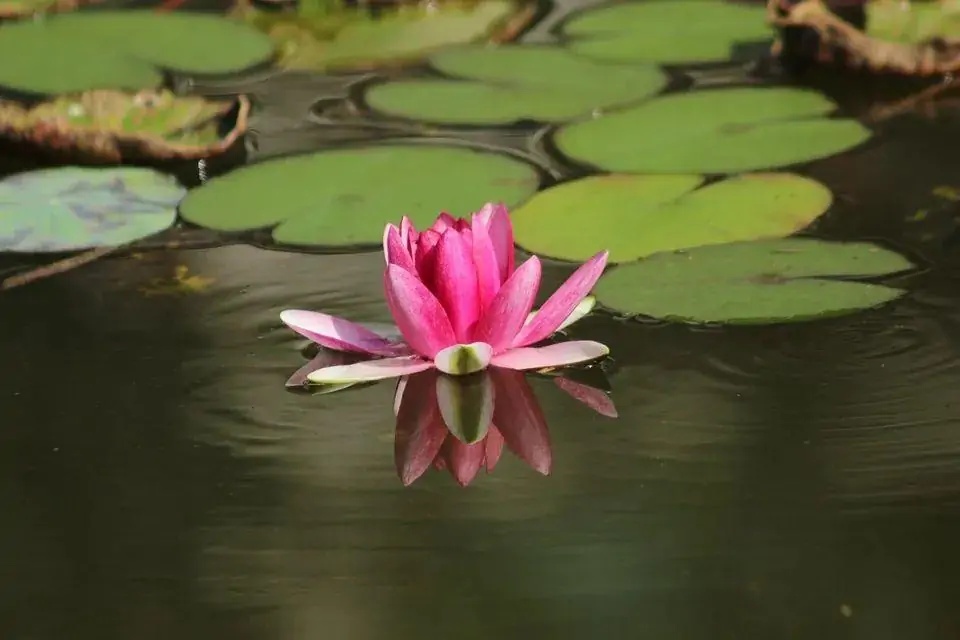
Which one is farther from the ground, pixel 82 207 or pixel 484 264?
pixel 484 264

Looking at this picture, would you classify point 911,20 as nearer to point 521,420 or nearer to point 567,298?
point 567,298

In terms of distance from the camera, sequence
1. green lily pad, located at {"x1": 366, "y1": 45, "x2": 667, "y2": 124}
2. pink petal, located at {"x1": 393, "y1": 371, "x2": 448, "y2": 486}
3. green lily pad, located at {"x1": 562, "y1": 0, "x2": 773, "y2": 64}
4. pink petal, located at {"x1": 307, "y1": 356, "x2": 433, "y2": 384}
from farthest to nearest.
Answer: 1. green lily pad, located at {"x1": 562, "y1": 0, "x2": 773, "y2": 64}
2. green lily pad, located at {"x1": 366, "y1": 45, "x2": 667, "y2": 124}
3. pink petal, located at {"x1": 307, "y1": 356, "x2": 433, "y2": 384}
4. pink petal, located at {"x1": 393, "y1": 371, "x2": 448, "y2": 486}

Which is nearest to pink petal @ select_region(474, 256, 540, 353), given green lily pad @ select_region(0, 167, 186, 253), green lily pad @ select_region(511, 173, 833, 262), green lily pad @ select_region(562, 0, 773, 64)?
green lily pad @ select_region(511, 173, 833, 262)

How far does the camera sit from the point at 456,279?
3.60 ft

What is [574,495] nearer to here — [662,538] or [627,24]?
[662,538]

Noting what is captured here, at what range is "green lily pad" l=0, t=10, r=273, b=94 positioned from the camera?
7.06 feet

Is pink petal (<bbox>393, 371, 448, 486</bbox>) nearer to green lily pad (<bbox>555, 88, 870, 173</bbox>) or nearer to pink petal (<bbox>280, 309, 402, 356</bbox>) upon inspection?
pink petal (<bbox>280, 309, 402, 356</bbox>)

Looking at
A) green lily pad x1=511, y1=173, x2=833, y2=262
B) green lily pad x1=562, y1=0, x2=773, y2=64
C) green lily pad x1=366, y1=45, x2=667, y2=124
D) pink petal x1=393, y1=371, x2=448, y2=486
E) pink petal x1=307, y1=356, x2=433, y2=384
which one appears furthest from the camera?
green lily pad x1=562, y1=0, x2=773, y2=64

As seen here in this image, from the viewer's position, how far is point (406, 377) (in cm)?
115

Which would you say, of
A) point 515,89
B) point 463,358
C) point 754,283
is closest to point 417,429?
point 463,358

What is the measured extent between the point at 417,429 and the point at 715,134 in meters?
0.87

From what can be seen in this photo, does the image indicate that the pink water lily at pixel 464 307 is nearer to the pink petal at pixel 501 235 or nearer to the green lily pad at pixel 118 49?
the pink petal at pixel 501 235

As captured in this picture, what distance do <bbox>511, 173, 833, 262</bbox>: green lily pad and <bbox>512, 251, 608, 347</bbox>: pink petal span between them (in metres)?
0.24

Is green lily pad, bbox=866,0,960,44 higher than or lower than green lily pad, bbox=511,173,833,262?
higher
